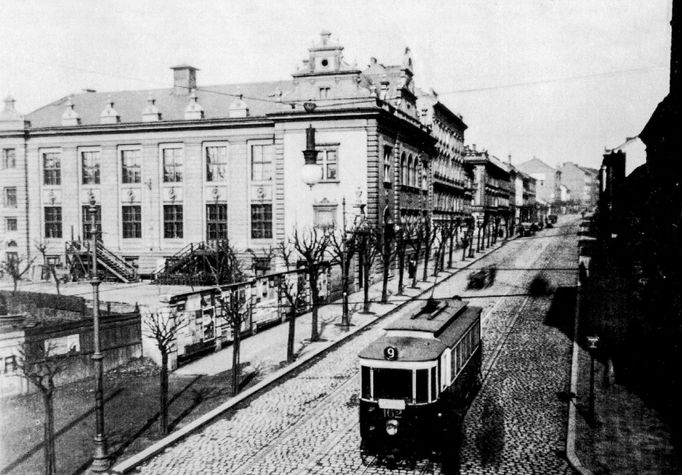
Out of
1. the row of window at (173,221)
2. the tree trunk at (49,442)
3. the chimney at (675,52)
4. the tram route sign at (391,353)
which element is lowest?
the tree trunk at (49,442)

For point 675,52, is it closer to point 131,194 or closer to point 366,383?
point 366,383

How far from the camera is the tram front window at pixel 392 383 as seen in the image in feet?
43.5

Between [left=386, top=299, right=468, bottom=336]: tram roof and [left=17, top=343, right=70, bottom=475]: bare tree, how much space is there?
25.4 ft

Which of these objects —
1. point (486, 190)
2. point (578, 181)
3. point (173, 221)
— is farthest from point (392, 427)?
point (578, 181)

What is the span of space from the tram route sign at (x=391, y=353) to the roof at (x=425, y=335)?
78 mm

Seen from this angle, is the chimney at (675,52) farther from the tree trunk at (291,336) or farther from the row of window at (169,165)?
the row of window at (169,165)

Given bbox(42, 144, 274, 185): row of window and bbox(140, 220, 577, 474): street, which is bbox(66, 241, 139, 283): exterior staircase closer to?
bbox(42, 144, 274, 185): row of window

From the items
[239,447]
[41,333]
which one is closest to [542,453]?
[239,447]

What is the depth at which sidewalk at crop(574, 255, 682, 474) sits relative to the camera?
1320 centimetres

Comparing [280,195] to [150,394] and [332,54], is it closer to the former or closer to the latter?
[332,54]

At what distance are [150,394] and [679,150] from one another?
21.6 metres

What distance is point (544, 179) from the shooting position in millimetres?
162000

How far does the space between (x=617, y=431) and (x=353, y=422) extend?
655 cm

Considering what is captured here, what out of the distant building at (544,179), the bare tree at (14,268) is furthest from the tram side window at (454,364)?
the distant building at (544,179)
